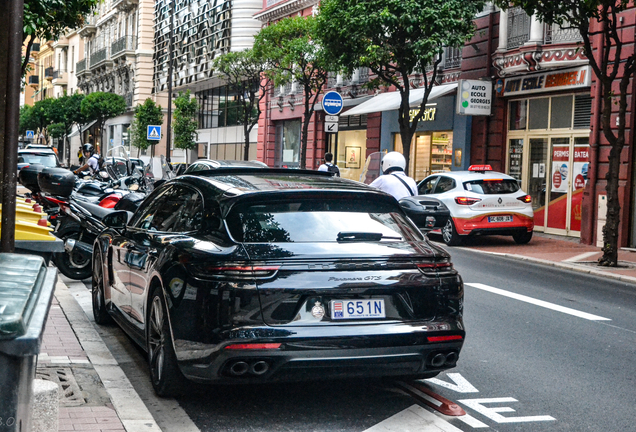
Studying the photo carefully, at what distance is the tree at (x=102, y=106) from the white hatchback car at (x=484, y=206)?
4966cm

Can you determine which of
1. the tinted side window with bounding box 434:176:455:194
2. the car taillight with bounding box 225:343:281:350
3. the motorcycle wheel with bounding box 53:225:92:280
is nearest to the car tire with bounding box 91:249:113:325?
the motorcycle wheel with bounding box 53:225:92:280

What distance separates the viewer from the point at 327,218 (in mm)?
5586

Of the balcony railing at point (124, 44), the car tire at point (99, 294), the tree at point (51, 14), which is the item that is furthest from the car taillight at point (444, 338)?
the balcony railing at point (124, 44)

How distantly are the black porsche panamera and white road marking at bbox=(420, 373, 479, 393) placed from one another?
82 cm

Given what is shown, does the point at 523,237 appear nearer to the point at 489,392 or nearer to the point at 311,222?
the point at 489,392

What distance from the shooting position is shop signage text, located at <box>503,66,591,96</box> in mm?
20531

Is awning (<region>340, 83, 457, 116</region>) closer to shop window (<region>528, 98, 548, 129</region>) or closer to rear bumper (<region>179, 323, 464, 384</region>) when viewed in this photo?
shop window (<region>528, 98, 548, 129</region>)

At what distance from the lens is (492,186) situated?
60.5 feet

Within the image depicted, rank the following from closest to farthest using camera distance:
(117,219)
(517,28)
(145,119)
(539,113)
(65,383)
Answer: (65,383) < (117,219) < (539,113) < (517,28) < (145,119)

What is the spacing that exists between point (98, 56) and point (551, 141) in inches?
2422

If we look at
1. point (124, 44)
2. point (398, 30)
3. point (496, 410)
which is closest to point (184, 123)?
point (124, 44)

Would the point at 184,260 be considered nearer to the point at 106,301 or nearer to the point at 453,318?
the point at 453,318

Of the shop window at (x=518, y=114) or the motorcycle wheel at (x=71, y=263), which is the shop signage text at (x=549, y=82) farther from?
the motorcycle wheel at (x=71, y=263)

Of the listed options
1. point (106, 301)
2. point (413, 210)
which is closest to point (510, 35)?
point (413, 210)
